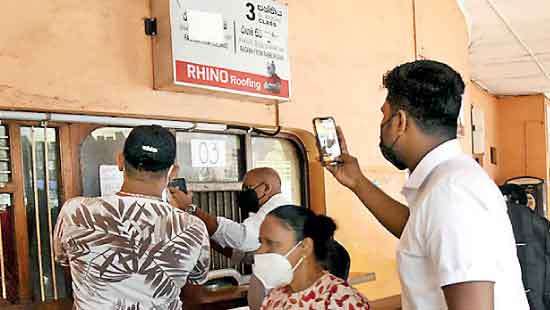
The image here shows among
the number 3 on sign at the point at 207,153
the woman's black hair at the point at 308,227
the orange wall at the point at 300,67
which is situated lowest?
the woman's black hair at the point at 308,227

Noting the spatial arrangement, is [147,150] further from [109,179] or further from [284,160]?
[284,160]

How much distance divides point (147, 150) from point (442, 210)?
99cm

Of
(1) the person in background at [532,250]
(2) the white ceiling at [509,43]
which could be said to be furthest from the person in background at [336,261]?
(2) the white ceiling at [509,43]

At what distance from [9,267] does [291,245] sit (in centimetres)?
102

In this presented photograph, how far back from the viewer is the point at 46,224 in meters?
2.46

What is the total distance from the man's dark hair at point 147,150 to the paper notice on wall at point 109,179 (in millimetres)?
613

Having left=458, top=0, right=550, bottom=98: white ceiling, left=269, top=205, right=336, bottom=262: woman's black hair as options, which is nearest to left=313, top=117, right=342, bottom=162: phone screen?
left=269, top=205, right=336, bottom=262: woman's black hair

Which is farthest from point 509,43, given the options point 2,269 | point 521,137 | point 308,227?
point 2,269

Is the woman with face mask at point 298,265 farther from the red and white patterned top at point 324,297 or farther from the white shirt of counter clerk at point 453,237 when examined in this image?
the white shirt of counter clerk at point 453,237

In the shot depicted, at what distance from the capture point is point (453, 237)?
4.51 feet

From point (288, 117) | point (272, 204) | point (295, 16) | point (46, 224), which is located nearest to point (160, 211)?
point (46, 224)

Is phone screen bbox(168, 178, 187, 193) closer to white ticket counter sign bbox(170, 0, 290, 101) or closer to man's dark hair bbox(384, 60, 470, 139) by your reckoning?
white ticket counter sign bbox(170, 0, 290, 101)

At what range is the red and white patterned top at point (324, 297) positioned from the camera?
2105mm

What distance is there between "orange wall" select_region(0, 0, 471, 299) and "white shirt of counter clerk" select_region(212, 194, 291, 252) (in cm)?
46
